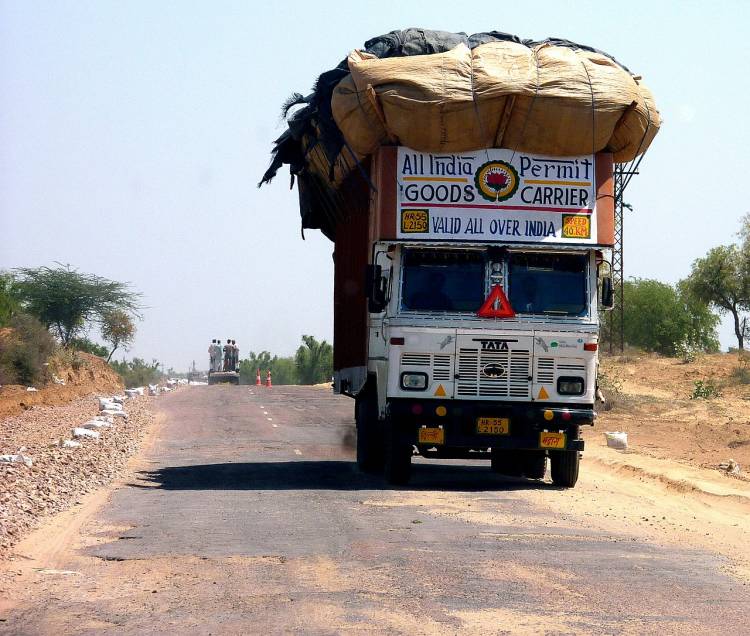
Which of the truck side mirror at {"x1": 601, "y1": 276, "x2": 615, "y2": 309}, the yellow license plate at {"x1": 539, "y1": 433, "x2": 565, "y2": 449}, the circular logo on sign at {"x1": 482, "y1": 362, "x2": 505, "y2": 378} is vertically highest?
the truck side mirror at {"x1": 601, "y1": 276, "x2": 615, "y2": 309}

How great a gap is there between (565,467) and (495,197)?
12.2 ft

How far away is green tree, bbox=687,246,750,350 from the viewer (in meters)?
64.3

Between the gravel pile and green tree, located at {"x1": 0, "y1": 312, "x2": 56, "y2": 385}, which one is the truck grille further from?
green tree, located at {"x1": 0, "y1": 312, "x2": 56, "y2": 385}

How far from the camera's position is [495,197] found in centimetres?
1445

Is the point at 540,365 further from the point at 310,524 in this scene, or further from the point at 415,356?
the point at 310,524

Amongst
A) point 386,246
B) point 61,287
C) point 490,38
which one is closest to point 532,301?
point 386,246

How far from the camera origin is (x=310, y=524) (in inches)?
452

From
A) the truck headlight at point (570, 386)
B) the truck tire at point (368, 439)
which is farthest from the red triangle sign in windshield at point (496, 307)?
the truck tire at point (368, 439)

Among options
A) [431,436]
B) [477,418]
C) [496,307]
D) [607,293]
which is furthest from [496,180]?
[431,436]

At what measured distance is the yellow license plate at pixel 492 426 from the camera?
1447cm


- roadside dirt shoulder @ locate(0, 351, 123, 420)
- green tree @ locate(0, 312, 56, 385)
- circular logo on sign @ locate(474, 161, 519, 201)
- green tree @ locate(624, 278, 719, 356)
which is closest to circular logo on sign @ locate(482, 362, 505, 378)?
circular logo on sign @ locate(474, 161, 519, 201)

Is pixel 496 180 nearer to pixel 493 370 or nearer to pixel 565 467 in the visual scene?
pixel 493 370

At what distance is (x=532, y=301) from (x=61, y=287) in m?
63.8

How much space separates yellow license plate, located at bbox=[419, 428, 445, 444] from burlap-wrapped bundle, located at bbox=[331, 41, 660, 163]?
135 inches
